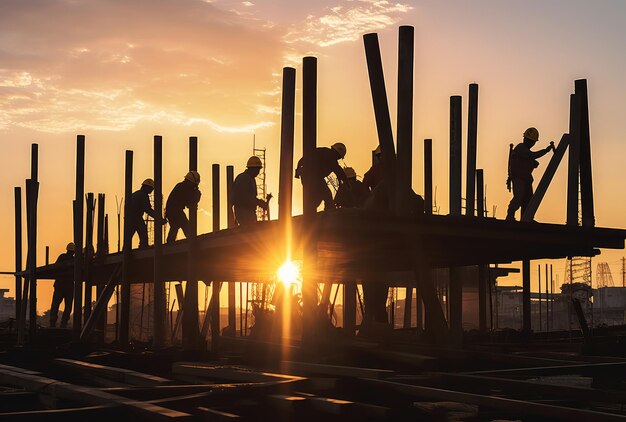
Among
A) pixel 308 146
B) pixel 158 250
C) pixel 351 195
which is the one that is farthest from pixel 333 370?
pixel 158 250

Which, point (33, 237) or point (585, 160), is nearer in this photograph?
point (585, 160)

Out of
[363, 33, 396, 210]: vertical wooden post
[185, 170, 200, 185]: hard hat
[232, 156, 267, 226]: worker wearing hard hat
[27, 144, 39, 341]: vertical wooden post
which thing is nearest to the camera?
[363, 33, 396, 210]: vertical wooden post

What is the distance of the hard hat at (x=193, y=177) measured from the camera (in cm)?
2009

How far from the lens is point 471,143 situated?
17172 millimetres

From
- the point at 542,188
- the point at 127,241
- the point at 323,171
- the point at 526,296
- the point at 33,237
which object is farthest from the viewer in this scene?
the point at 33,237

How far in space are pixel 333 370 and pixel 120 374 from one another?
104 inches

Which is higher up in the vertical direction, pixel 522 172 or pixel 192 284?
pixel 522 172

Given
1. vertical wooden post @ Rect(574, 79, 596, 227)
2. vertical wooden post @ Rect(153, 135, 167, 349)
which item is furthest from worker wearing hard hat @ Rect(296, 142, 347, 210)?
vertical wooden post @ Rect(153, 135, 167, 349)

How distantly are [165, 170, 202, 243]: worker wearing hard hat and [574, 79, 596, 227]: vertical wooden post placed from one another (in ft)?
26.4

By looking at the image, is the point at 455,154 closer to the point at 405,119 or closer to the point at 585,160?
the point at 585,160

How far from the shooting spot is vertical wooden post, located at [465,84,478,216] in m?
16.8

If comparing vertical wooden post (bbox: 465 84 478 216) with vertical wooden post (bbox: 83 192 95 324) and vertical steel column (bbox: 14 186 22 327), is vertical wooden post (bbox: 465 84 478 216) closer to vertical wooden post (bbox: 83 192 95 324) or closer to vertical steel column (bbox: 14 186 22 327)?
vertical wooden post (bbox: 83 192 95 324)

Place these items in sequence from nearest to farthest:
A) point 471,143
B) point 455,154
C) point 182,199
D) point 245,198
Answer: point 455,154 → point 471,143 → point 245,198 → point 182,199

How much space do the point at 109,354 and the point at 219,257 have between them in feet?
14.3
